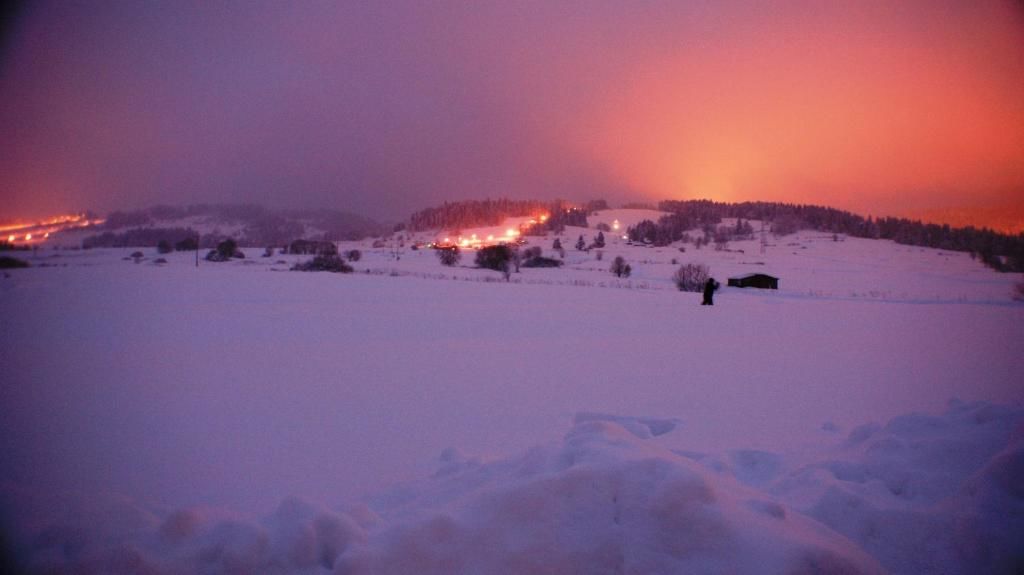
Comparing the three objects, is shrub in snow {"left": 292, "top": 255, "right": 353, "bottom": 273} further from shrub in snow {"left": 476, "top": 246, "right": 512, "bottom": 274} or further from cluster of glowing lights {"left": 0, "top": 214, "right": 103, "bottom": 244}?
cluster of glowing lights {"left": 0, "top": 214, "right": 103, "bottom": 244}

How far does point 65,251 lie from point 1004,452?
1740cm

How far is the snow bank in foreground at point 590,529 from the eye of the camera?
242 cm

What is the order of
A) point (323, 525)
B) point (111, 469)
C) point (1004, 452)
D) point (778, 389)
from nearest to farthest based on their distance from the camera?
point (323, 525) → point (1004, 452) → point (111, 469) → point (778, 389)

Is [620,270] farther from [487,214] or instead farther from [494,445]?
[487,214]

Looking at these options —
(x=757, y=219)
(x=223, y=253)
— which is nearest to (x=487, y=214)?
(x=757, y=219)

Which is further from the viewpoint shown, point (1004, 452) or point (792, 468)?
point (792, 468)

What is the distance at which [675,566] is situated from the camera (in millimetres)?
2379

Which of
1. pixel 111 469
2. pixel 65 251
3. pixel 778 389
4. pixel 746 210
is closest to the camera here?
pixel 111 469

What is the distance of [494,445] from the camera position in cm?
468

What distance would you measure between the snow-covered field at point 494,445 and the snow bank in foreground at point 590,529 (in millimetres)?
13

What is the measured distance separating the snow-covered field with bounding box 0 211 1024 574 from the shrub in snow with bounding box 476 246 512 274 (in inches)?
1595

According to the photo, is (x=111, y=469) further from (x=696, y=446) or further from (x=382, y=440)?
(x=696, y=446)

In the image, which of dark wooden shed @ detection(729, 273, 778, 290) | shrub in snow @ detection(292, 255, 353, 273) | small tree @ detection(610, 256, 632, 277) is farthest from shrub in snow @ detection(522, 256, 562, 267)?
shrub in snow @ detection(292, 255, 353, 273)

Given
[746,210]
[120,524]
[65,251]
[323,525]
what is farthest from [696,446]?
[746,210]
